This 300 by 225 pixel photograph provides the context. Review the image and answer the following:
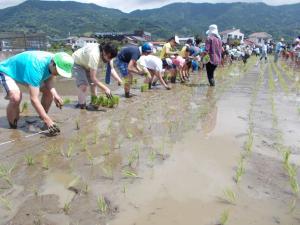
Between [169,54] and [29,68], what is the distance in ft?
19.0

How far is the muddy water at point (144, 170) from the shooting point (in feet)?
8.56

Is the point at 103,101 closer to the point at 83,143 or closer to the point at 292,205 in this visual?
the point at 83,143

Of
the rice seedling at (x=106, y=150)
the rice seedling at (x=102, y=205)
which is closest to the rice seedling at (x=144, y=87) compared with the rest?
the rice seedling at (x=106, y=150)

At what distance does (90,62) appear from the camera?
5.51 m

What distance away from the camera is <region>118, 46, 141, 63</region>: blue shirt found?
758 centimetres

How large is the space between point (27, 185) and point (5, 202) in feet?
1.16

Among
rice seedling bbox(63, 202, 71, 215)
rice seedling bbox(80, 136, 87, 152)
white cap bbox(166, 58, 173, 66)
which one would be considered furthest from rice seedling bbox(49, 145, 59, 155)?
white cap bbox(166, 58, 173, 66)

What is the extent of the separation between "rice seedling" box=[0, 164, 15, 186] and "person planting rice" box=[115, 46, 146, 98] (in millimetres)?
4343

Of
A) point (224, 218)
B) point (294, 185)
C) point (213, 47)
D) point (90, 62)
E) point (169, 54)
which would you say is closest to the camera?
point (224, 218)

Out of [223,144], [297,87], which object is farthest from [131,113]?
[297,87]

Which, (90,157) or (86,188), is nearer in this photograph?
(86,188)

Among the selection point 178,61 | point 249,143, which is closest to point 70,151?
point 249,143

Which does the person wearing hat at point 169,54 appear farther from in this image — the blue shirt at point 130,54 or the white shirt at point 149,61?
the blue shirt at point 130,54

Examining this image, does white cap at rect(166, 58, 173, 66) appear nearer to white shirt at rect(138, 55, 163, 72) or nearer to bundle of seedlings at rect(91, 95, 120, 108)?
white shirt at rect(138, 55, 163, 72)
